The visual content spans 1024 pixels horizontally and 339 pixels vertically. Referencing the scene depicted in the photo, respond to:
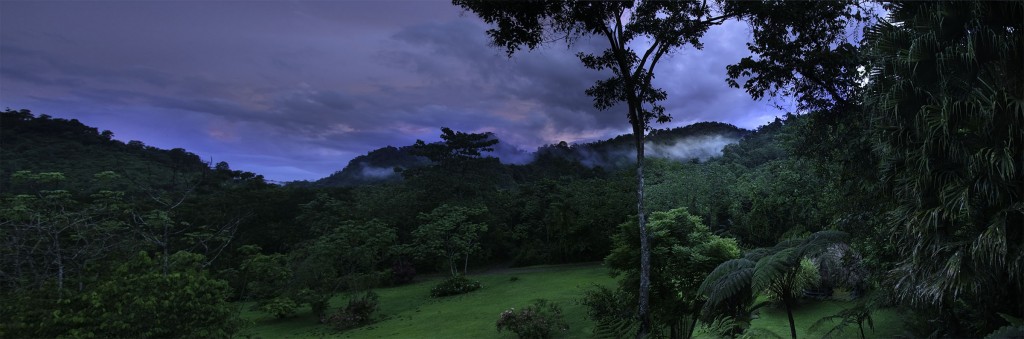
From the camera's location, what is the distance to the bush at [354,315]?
2289cm

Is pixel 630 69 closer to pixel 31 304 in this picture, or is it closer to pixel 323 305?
pixel 31 304

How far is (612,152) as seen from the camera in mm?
105312

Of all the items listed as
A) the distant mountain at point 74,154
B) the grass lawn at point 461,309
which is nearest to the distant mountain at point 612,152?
the distant mountain at point 74,154

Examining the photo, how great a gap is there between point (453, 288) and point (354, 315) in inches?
297

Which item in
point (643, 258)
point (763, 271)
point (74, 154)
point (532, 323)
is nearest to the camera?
point (763, 271)

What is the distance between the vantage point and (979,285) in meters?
6.68

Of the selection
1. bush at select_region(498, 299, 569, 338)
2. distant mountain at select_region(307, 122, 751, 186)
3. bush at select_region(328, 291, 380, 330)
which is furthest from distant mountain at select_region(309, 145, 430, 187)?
bush at select_region(498, 299, 569, 338)

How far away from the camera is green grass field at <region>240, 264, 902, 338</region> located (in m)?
14.5

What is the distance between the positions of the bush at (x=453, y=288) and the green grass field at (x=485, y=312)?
595 millimetres

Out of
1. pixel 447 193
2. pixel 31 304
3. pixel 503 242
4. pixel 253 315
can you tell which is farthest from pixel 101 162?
pixel 31 304

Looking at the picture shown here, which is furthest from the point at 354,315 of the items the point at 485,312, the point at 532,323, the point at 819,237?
the point at 819,237

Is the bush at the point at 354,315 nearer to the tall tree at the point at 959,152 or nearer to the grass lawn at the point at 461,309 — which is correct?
the grass lawn at the point at 461,309

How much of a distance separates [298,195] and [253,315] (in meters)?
16.5

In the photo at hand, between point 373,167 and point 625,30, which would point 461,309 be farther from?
point 373,167
